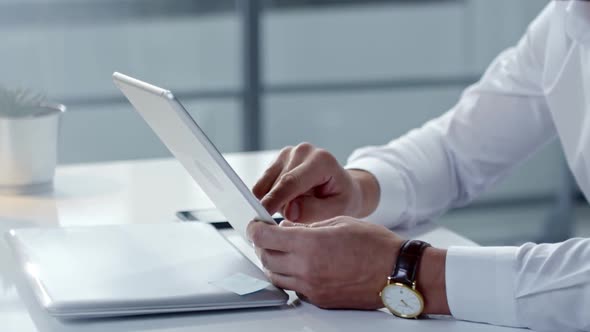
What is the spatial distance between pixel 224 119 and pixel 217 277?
281 centimetres

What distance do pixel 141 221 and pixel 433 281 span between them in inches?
19.8

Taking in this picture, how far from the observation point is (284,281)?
119 centimetres

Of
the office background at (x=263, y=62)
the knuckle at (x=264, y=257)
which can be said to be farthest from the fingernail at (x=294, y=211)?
the office background at (x=263, y=62)

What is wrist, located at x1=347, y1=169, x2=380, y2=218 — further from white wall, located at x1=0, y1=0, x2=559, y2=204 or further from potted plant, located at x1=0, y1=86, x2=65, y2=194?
white wall, located at x1=0, y1=0, x2=559, y2=204

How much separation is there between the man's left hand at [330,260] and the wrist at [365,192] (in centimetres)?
30

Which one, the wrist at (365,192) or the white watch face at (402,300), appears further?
the wrist at (365,192)

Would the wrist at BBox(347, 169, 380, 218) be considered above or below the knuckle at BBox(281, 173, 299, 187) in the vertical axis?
below

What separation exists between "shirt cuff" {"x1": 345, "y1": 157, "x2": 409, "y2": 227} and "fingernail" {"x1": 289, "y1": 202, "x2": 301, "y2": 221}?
13 cm

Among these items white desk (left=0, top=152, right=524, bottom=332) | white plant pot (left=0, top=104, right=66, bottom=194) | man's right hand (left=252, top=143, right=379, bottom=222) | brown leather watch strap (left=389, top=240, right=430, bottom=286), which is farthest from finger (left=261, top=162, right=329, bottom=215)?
white plant pot (left=0, top=104, right=66, bottom=194)

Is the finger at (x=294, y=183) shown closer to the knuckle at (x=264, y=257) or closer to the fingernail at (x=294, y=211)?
the fingernail at (x=294, y=211)

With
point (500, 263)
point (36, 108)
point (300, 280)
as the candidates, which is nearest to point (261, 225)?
point (300, 280)

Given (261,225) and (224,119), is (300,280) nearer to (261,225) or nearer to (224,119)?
(261,225)

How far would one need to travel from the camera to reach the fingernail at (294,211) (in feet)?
4.71

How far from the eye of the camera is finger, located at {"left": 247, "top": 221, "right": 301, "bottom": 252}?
119 centimetres
